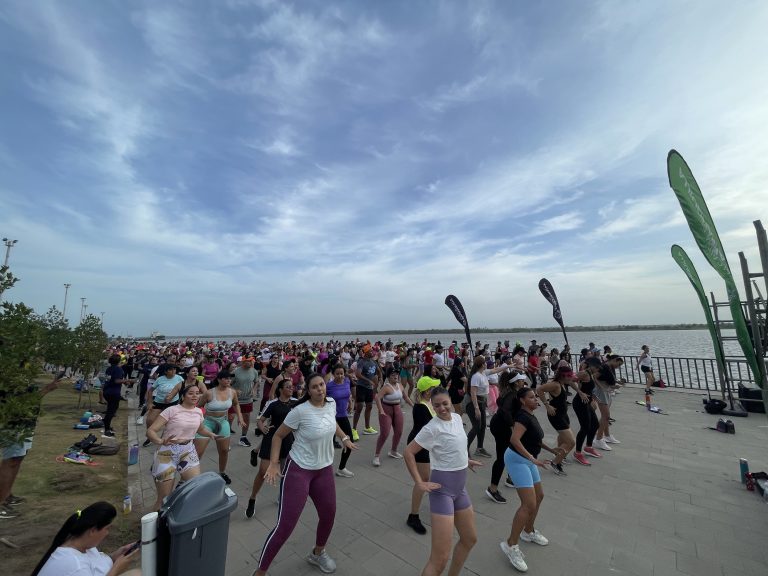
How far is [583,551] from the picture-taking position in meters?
3.54

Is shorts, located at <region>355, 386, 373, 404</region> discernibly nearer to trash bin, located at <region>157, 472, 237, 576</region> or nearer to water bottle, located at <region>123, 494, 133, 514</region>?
water bottle, located at <region>123, 494, 133, 514</region>

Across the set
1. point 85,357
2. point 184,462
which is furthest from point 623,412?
point 85,357

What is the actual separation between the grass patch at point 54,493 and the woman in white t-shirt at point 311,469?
7.31 feet

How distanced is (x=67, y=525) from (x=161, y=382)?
14.9 ft

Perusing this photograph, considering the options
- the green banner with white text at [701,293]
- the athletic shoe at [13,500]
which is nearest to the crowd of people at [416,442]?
the athletic shoe at [13,500]

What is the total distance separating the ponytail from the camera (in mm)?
1958

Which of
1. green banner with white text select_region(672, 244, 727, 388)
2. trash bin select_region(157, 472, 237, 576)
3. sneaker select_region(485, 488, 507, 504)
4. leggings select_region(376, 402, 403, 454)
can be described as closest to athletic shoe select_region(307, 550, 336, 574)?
trash bin select_region(157, 472, 237, 576)

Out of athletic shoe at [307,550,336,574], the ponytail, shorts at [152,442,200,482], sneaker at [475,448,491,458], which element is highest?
the ponytail

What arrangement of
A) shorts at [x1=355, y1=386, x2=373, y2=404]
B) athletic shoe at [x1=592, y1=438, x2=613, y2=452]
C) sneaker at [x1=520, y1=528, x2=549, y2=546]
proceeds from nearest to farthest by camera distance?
1. sneaker at [x1=520, y1=528, x2=549, y2=546]
2. athletic shoe at [x1=592, y1=438, x2=613, y2=452]
3. shorts at [x1=355, y1=386, x2=373, y2=404]

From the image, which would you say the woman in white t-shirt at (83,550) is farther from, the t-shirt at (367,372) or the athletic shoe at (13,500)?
the t-shirt at (367,372)

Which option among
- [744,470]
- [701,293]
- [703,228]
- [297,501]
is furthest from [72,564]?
[701,293]

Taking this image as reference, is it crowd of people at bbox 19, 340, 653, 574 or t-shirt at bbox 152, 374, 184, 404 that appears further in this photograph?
t-shirt at bbox 152, 374, 184, 404

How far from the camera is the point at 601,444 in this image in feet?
22.3

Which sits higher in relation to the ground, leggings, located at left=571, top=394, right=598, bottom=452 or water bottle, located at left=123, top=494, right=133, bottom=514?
leggings, located at left=571, top=394, right=598, bottom=452
